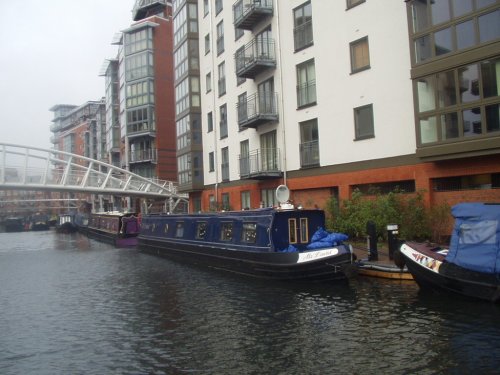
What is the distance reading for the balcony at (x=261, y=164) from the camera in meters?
24.2

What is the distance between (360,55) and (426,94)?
4.33 metres

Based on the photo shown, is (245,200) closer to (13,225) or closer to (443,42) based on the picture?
(443,42)

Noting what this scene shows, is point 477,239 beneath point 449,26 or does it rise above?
beneath

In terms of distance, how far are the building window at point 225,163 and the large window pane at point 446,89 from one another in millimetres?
16789

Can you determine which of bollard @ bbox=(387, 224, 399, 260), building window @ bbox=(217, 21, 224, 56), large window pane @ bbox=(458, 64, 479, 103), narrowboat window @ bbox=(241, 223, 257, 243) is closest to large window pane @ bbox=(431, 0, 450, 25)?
large window pane @ bbox=(458, 64, 479, 103)

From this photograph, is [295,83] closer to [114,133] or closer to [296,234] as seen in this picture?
[296,234]

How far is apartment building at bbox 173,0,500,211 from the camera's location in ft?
48.0

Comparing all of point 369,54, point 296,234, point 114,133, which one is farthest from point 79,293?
point 114,133

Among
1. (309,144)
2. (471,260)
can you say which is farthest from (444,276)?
(309,144)

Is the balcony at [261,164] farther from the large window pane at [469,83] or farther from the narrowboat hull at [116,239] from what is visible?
the narrowboat hull at [116,239]

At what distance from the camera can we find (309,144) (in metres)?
22.3

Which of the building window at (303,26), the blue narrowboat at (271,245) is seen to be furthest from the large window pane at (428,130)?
the building window at (303,26)

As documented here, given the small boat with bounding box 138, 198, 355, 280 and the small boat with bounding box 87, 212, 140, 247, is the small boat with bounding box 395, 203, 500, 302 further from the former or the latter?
the small boat with bounding box 87, 212, 140, 247

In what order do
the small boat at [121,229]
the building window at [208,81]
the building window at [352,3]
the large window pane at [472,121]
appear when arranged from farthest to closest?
the small boat at [121,229] < the building window at [208,81] < the building window at [352,3] < the large window pane at [472,121]
